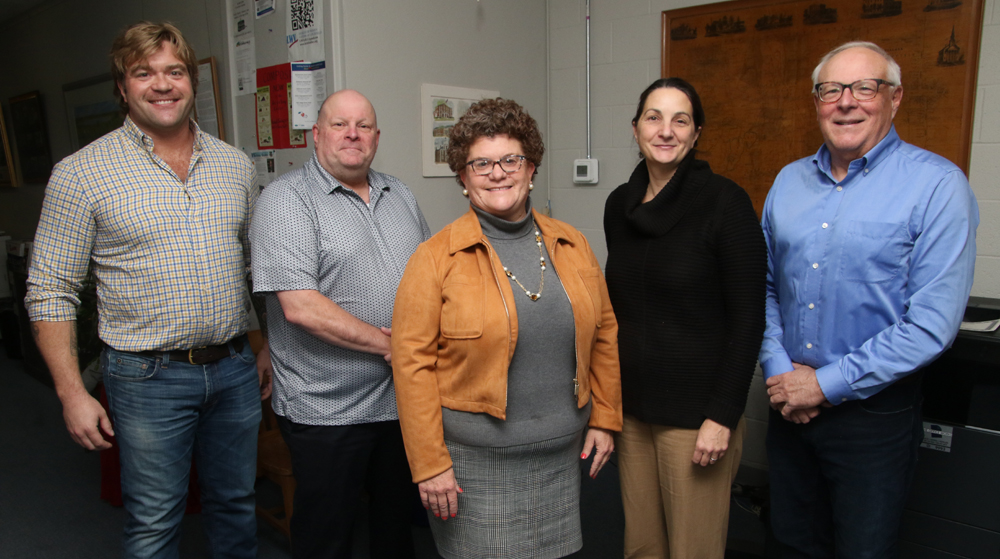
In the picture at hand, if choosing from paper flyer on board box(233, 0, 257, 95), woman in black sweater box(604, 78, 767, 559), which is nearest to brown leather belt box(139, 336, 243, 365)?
woman in black sweater box(604, 78, 767, 559)

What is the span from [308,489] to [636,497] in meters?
→ 0.87

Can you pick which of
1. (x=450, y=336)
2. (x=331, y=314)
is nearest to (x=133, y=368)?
(x=331, y=314)

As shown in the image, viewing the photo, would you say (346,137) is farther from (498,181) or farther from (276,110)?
(276,110)

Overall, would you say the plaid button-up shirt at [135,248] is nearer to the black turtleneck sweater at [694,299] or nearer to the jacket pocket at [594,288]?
the jacket pocket at [594,288]

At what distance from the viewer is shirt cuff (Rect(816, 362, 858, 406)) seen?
139 cm

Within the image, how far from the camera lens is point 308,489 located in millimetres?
1643

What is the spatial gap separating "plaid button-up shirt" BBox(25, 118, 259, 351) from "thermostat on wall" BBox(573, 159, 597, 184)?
5.93 ft

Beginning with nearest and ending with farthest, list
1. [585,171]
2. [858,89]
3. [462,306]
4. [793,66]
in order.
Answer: [462,306] < [858,89] < [793,66] < [585,171]

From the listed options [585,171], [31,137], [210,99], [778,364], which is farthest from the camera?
[31,137]

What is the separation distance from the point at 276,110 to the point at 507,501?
1854 mm

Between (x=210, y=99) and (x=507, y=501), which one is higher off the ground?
(x=210, y=99)

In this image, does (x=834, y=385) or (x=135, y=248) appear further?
(x=135, y=248)

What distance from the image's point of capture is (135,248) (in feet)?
5.08

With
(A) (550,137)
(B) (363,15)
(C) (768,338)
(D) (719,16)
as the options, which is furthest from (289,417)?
(D) (719,16)
